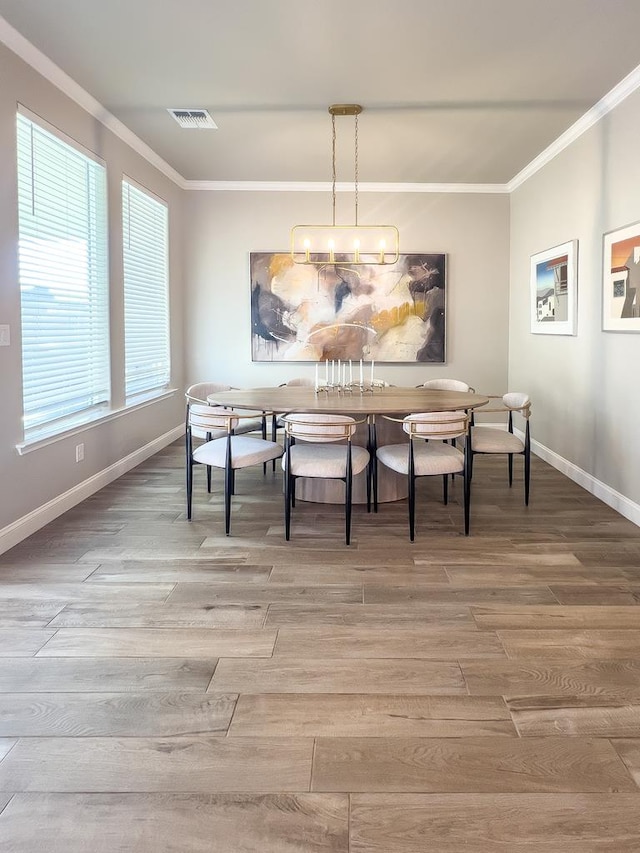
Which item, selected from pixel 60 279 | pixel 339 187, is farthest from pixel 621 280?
pixel 60 279

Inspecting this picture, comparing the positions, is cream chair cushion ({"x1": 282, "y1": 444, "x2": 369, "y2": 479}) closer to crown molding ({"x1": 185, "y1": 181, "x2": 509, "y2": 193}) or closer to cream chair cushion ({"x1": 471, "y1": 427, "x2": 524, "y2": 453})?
cream chair cushion ({"x1": 471, "y1": 427, "x2": 524, "y2": 453})

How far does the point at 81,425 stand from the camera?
445 cm

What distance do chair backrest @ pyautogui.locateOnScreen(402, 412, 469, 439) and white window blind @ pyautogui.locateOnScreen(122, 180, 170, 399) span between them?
110 inches

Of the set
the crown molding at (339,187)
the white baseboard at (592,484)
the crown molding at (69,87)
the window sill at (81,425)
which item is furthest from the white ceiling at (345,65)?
the white baseboard at (592,484)

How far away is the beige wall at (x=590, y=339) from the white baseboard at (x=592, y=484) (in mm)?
24

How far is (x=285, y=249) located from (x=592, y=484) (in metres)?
4.01

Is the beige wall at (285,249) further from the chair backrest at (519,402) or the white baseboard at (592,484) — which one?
the chair backrest at (519,402)

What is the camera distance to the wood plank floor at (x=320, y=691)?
162cm

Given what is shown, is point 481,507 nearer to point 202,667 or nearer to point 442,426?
point 442,426

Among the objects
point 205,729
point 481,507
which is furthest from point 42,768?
point 481,507

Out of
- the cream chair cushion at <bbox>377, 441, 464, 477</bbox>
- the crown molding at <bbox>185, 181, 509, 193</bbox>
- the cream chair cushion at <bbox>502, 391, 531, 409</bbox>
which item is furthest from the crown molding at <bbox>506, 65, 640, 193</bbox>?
the cream chair cushion at <bbox>377, 441, 464, 477</bbox>

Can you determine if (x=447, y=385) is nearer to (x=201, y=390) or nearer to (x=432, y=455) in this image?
(x=432, y=455)

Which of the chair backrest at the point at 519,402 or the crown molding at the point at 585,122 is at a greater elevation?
the crown molding at the point at 585,122

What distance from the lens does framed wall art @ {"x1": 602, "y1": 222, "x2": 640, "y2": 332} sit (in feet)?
12.9
